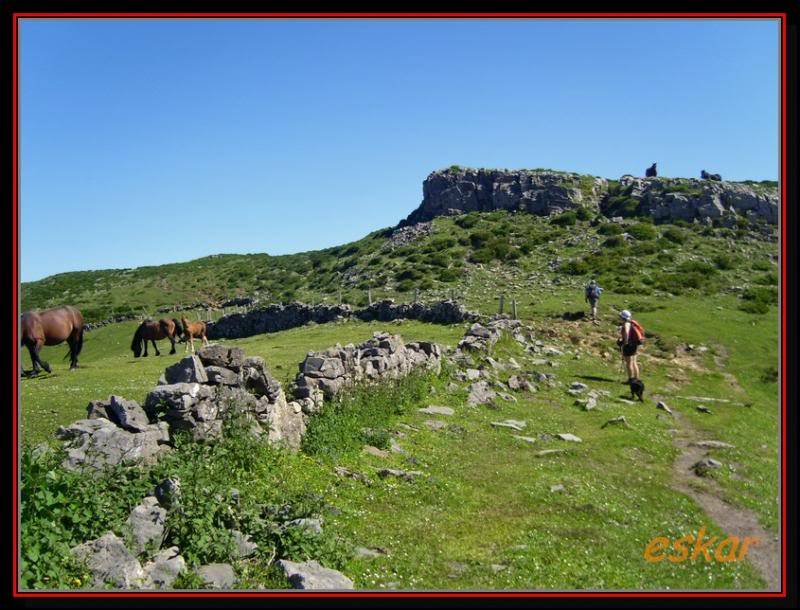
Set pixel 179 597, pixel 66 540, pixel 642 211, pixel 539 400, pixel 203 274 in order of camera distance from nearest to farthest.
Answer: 1. pixel 179 597
2. pixel 66 540
3. pixel 539 400
4. pixel 642 211
5. pixel 203 274

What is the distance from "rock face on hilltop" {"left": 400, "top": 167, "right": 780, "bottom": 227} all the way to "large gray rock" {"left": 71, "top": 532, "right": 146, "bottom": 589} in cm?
8326

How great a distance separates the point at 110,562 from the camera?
7.81 m

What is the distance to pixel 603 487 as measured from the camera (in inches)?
551

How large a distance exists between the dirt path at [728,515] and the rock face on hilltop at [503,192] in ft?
252

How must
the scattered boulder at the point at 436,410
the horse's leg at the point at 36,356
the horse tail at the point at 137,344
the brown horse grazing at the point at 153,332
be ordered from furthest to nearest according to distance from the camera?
the brown horse grazing at the point at 153,332 → the horse tail at the point at 137,344 → the horse's leg at the point at 36,356 → the scattered boulder at the point at 436,410

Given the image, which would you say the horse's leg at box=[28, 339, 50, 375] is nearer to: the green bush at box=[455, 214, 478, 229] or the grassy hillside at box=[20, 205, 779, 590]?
the grassy hillside at box=[20, 205, 779, 590]

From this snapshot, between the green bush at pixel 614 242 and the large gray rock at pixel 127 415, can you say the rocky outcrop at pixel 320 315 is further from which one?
Result: the large gray rock at pixel 127 415

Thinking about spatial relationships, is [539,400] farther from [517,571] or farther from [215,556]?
[215,556]

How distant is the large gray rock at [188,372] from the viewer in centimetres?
1304

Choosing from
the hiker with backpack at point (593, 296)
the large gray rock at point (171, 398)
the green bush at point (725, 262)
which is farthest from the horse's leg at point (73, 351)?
the green bush at point (725, 262)

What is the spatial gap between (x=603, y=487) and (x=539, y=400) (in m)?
9.40

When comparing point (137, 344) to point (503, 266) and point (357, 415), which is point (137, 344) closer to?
point (357, 415)

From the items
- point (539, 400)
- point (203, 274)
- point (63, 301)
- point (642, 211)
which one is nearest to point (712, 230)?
point (642, 211)

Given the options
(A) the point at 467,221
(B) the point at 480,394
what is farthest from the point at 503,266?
(B) the point at 480,394
